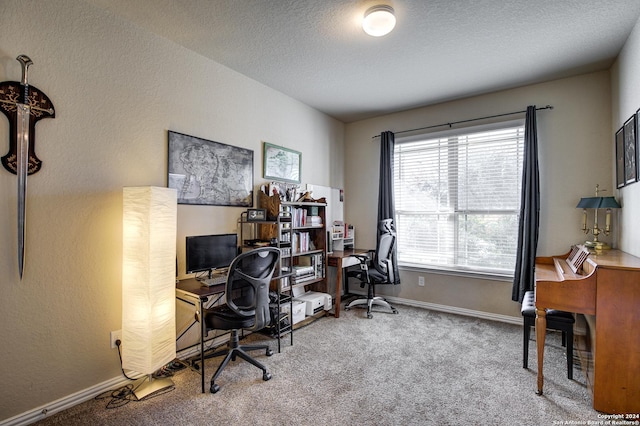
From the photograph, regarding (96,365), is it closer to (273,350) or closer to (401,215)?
(273,350)

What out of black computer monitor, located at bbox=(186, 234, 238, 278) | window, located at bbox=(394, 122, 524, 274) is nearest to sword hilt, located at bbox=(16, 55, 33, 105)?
black computer monitor, located at bbox=(186, 234, 238, 278)

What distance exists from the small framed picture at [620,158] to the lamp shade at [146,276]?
3850 mm

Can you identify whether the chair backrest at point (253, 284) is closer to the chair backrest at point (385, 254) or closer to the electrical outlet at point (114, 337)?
the electrical outlet at point (114, 337)

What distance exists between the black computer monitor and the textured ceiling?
1.74 meters

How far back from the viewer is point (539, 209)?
3.41 meters

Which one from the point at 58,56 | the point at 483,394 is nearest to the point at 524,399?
the point at 483,394

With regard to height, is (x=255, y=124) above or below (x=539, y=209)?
above

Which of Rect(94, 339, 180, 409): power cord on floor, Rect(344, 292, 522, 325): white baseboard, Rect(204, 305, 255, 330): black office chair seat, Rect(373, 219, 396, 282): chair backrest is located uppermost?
Rect(373, 219, 396, 282): chair backrest

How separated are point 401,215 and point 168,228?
10.7 feet

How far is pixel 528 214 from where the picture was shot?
11.2ft

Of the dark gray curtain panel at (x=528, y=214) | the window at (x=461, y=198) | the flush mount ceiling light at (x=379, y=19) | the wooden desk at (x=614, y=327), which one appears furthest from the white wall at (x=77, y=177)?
the dark gray curtain panel at (x=528, y=214)

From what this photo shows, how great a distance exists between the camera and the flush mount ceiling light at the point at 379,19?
7.12ft

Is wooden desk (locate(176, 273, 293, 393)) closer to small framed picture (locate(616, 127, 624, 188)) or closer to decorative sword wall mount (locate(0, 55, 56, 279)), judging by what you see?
decorative sword wall mount (locate(0, 55, 56, 279))

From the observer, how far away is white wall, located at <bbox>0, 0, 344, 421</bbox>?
1.89m
